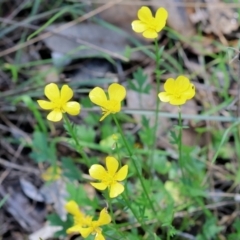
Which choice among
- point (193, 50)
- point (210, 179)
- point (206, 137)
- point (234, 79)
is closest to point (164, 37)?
point (193, 50)

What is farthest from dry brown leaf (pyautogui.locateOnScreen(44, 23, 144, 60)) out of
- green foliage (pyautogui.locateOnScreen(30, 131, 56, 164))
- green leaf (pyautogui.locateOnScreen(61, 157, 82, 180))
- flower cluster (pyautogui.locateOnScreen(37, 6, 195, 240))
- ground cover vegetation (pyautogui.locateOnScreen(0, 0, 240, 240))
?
flower cluster (pyautogui.locateOnScreen(37, 6, 195, 240))

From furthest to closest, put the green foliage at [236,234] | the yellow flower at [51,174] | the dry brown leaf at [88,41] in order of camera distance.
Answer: the dry brown leaf at [88,41], the yellow flower at [51,174], the green foliage at [236,234]

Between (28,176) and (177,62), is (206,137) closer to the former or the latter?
(177,62)

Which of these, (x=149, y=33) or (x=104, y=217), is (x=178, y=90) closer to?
(x=149, y=33)

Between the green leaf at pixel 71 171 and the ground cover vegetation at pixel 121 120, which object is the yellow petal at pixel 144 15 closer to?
the ground cover vegetation at pixel 121 120

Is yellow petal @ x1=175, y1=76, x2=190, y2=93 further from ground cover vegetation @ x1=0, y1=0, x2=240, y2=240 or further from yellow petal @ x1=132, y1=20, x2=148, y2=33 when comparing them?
ground cover vegetation @ x1=0, y1=0, x2=240, y2=240

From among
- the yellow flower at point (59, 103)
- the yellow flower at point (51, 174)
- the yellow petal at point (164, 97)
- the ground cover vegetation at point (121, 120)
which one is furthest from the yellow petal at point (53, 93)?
the yellow flower at point (51, 174)

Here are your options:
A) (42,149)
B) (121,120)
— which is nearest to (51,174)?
(42,149)
